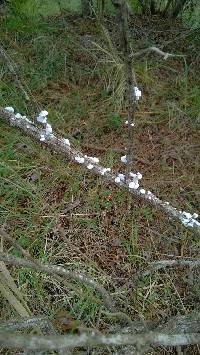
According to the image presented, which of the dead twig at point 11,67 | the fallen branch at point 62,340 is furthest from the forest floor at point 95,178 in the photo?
the fallen branch at point 62,340

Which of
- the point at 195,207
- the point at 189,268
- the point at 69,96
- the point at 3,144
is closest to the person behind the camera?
the point at 189,268

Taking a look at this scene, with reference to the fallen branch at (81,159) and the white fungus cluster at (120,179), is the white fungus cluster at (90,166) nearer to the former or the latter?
the fallen branch at (81,159)

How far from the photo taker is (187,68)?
314 centimetres

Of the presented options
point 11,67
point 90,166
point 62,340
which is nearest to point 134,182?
point 90,166

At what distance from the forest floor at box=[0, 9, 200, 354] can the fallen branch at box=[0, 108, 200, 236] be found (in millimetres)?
144

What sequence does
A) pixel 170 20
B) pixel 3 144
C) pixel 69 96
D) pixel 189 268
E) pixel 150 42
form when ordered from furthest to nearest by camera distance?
pixel 170 20 < pixel 150 42 < pixel 69 96 < pixel 3 144 < pixel 189 268

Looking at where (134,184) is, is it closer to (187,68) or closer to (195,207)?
(195,207)

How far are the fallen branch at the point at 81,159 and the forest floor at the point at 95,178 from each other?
144 mm

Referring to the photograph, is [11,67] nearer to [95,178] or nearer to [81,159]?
[81,159]

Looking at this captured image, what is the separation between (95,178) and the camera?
2.48 metres

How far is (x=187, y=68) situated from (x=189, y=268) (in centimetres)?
165

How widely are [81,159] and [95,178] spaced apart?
0.24 metres

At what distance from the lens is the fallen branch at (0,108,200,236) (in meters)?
2.22

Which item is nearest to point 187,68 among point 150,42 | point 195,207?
point 150,42
